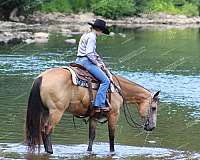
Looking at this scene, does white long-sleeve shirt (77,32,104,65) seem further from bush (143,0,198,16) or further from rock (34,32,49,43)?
bush (143,0,198,16)

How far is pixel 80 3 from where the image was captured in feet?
321

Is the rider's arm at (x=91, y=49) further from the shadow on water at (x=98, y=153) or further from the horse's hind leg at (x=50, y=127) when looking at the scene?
the shadow on water at (x=98, y=153)

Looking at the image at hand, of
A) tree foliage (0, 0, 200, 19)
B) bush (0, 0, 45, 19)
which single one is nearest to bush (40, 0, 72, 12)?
tree foliage (0, 0, 200, 19)

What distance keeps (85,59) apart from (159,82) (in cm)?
1565

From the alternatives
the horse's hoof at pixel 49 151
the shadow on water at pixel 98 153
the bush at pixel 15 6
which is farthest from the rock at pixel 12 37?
the horse's hoof at pixel 49 151

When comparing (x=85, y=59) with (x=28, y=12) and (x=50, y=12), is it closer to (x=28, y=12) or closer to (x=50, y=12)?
(x=28, y=12)

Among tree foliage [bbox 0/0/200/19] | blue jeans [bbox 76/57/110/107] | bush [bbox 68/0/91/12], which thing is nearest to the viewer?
blue jeans [bbox 76/57/110/107]

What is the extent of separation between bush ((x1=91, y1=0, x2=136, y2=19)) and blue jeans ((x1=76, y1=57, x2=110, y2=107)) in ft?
264

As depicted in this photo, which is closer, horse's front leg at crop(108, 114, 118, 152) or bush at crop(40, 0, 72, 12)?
horse's front leg at crop(108, 114, 118, 152)

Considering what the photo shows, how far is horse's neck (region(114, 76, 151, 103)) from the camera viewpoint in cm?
1423

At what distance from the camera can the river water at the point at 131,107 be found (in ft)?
46.7

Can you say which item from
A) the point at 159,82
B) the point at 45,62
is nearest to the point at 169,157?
the point at 159,82

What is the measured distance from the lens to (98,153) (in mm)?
13781

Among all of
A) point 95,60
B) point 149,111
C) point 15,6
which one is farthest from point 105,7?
point 95,60
